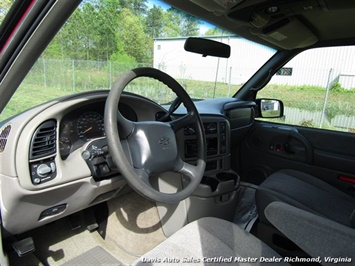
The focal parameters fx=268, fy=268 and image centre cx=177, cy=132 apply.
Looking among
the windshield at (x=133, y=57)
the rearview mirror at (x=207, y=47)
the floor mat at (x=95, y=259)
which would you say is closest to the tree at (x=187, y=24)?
the windshield at (x=133, y=57)

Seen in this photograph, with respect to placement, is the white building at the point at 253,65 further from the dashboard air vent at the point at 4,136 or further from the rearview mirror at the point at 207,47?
the dashboard air vent at the point at 4,136

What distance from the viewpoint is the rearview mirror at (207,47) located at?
1.83 metres

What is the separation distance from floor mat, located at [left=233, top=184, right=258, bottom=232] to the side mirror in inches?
31.9

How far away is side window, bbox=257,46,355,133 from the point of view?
2.69 m

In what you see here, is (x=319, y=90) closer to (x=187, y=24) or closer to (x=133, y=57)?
(x=187, y=24)

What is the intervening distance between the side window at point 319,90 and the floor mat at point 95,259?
2115 millimetres

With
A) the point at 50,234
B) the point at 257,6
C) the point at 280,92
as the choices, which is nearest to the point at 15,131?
the point at 50,234

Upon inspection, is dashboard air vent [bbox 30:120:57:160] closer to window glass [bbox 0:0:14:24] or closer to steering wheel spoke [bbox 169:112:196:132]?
window glass [bbox 0:0:14:24]

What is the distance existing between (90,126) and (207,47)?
101 cm

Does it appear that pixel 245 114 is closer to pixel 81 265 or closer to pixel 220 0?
pixel 220 0

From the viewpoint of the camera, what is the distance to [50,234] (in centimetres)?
187

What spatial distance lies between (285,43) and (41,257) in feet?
8.27

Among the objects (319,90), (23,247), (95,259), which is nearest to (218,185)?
(95,259)

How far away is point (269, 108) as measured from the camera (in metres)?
2.94
